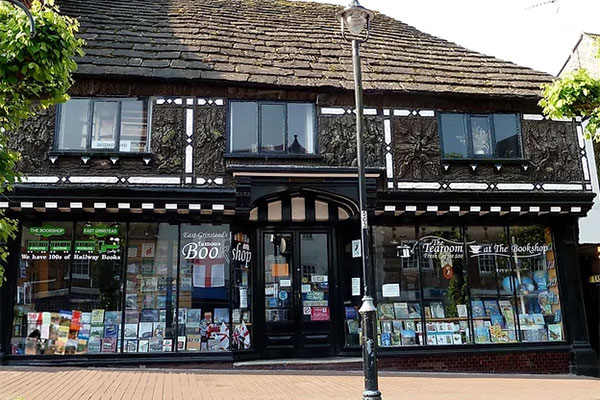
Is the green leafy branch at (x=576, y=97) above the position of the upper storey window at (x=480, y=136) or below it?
below

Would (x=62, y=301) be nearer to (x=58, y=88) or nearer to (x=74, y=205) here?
(x=74, y=205)

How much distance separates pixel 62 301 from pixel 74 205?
6.47ft

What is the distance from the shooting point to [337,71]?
12586mm

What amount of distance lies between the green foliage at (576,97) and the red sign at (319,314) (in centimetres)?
621

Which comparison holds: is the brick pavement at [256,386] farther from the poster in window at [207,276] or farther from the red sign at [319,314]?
the poster in window at [207,276]

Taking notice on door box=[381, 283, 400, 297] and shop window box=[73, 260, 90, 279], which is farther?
notice on door box=[381, 283, 400, 297]

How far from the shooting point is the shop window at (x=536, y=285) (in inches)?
481

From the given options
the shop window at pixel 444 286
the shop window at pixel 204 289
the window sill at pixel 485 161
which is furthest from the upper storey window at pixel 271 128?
the shop window at pixel 444 286

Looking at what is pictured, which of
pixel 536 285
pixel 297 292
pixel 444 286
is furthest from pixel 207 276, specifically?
pixel 536 285

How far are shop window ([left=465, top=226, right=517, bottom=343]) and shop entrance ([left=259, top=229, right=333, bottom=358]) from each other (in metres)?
3.31

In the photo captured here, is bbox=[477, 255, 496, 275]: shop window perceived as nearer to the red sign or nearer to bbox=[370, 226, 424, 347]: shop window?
bbox=[370, 226, 424, 347]: shop window

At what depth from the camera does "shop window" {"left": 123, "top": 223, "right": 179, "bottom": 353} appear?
1089 cm

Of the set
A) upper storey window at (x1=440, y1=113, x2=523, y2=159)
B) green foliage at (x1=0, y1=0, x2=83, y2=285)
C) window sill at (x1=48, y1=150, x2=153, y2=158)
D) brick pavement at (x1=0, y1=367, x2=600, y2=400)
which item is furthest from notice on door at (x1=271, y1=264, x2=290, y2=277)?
green foliage at (x1=0, y1=0, x2=83, y2=285)

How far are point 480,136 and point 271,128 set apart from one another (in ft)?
16.2
